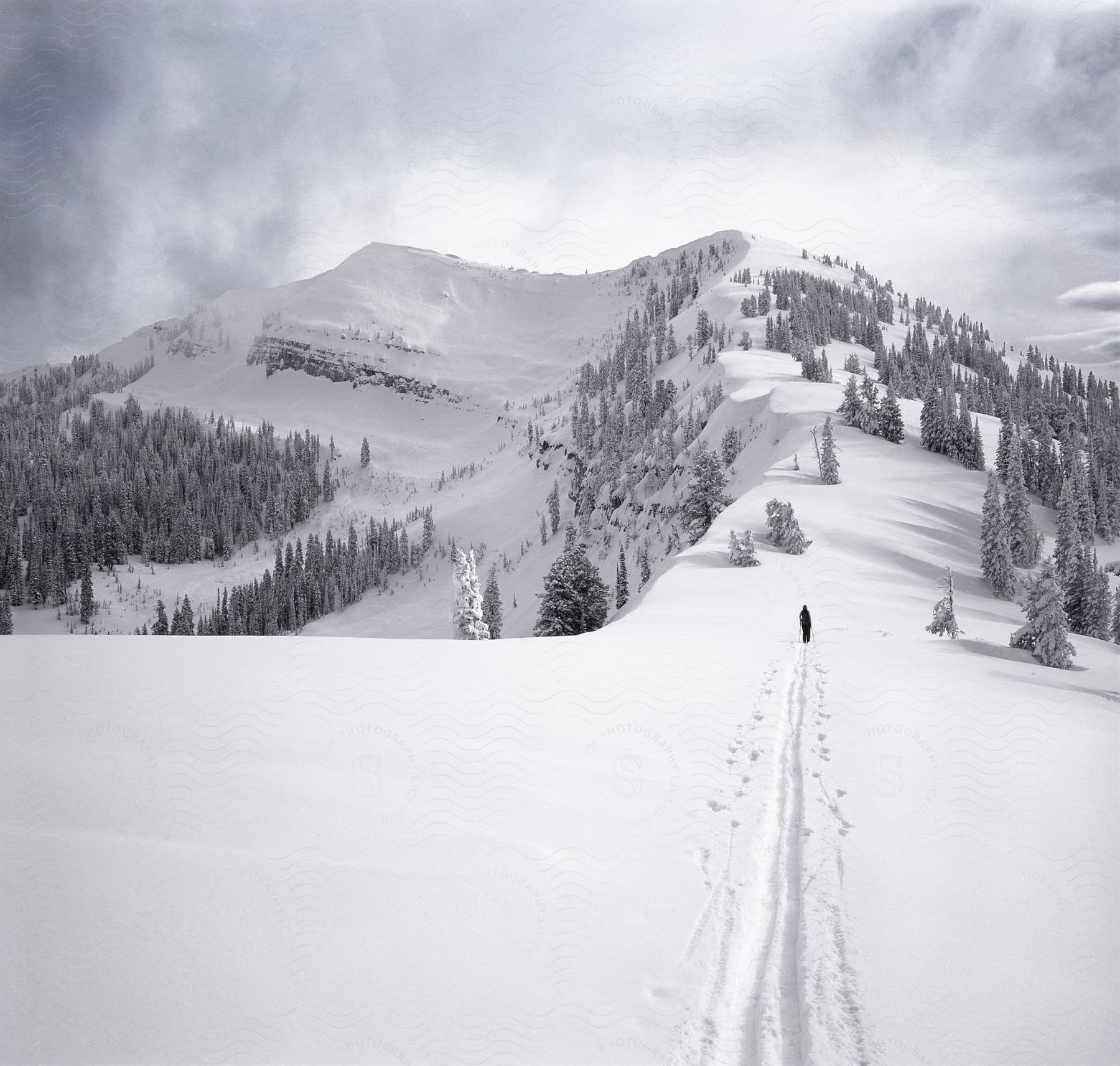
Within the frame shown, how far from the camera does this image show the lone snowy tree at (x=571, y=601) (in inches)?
1585

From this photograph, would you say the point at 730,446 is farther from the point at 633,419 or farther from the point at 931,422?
the point at 633,419

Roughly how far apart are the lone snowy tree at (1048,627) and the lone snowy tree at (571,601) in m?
24.0

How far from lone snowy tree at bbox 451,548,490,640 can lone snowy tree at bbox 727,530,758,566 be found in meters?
17.9

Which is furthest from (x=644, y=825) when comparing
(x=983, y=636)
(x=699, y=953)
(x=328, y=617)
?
(x=328, y=617)

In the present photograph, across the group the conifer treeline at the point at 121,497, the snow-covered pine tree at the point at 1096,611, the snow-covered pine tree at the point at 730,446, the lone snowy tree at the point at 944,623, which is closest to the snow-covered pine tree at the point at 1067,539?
the snow-covered pine tree at the point at 1096,611

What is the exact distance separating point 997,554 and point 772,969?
49.9m

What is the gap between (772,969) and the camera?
15.8 feet

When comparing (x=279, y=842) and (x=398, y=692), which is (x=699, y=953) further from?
(x=398, y=692)

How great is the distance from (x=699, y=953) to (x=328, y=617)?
124 m

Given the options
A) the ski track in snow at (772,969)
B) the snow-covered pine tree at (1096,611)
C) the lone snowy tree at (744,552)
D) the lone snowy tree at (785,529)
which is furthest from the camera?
the lone snowy tree at (785,529)

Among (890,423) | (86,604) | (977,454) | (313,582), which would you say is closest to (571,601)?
(890,423)

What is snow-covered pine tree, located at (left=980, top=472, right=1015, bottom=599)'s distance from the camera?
1699 inches

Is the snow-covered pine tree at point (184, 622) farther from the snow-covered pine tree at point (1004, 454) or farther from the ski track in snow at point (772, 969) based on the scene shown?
the snow-covered pine tree at point (1004, 454)

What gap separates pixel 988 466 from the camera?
66.9 metres
